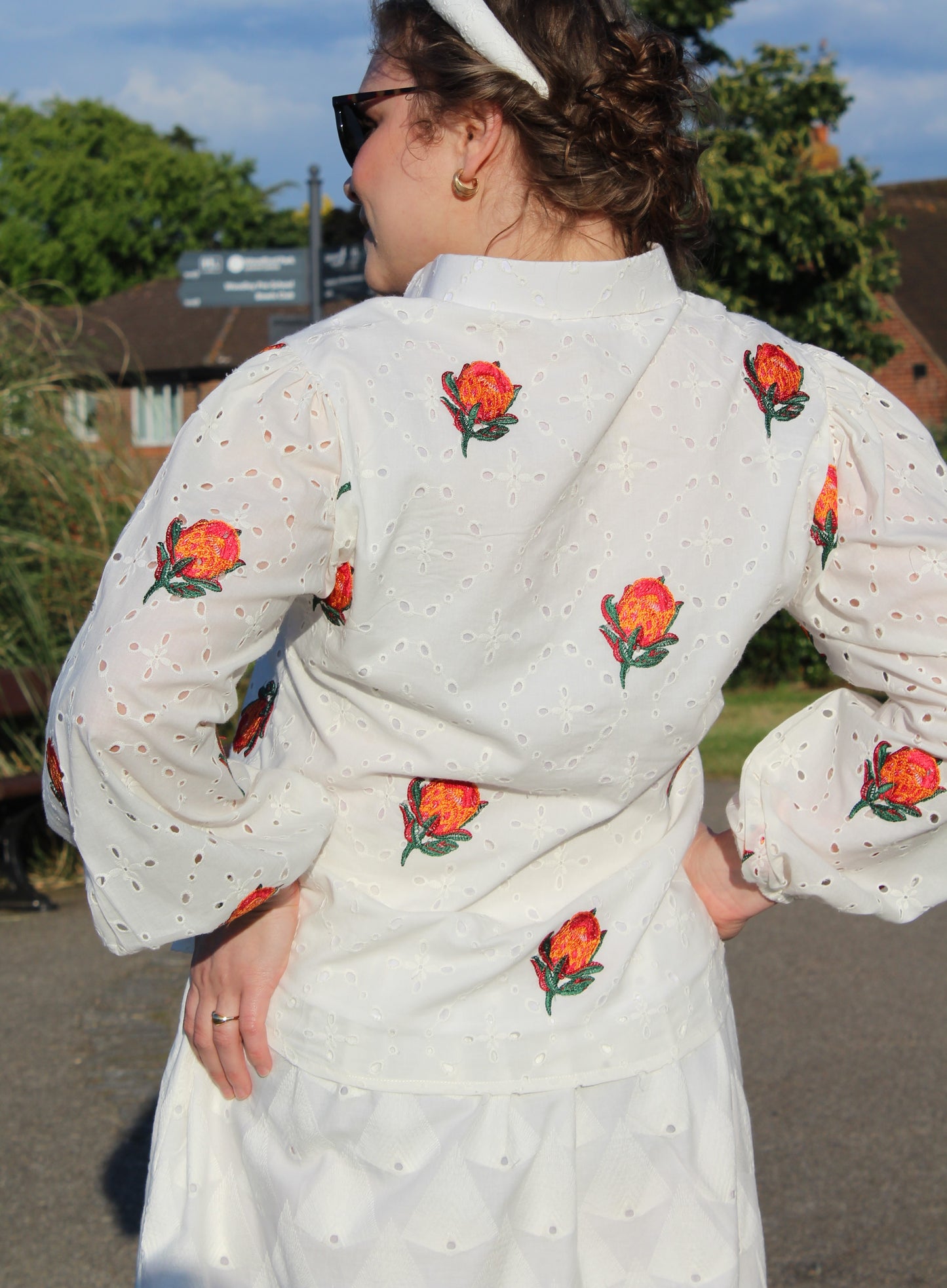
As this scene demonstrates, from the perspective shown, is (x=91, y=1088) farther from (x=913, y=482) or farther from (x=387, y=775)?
(x=913, y=482)

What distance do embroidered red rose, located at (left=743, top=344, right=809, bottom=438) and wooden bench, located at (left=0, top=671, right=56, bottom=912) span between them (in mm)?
4365

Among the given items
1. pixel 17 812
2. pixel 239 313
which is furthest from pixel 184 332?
pixel 17 812

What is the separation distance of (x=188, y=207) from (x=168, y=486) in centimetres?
5040

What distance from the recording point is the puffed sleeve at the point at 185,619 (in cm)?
113

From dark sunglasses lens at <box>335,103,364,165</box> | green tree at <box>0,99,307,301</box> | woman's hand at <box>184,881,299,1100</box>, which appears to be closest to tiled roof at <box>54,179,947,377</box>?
green tree at <box>0,99,307,301</box>

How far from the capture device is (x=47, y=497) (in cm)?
589

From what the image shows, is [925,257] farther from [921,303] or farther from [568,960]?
[568,960]

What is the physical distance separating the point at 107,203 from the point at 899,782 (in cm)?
5019

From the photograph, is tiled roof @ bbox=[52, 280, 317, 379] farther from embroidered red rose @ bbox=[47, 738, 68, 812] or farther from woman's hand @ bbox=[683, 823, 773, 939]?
embroidered red rose @ bbox=[47, 738, 68, 812]

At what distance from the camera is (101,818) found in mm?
1197

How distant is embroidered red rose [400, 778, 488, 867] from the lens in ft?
4.24

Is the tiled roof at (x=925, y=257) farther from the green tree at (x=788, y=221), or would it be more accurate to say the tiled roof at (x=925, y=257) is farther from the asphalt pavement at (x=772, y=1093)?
the asphalt pavement at (x=772, y=1093)

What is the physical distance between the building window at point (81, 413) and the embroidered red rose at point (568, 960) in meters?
5.37

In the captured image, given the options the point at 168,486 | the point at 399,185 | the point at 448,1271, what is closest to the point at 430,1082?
the point at 448,1271
